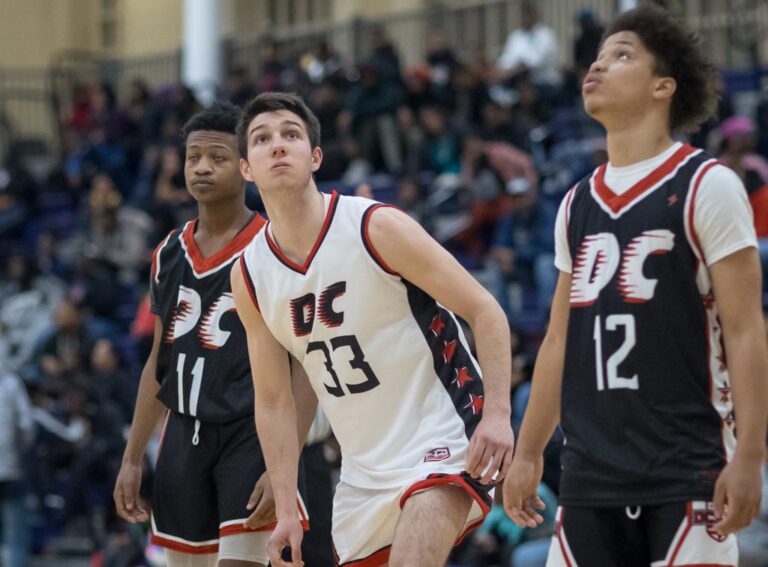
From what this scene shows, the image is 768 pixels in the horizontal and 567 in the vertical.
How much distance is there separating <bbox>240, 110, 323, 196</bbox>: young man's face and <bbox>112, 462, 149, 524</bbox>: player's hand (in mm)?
1689

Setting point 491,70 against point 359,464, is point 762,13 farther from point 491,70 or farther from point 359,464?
point 359,464

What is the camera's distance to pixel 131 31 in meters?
25.3

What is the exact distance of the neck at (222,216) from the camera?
6.13 metres

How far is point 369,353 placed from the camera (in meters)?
4.98

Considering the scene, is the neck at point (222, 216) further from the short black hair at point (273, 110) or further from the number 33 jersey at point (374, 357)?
the number 33 jersey at point (374, 357)

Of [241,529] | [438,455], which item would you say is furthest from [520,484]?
[241,529]

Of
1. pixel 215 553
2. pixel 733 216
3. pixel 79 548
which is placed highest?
pixel 733 216

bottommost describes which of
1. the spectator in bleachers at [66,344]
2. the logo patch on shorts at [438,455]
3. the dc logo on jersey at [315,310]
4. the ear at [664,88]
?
the spectator in bleachers at [66,344]

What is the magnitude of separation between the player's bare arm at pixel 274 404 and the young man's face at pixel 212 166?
80 centimetres

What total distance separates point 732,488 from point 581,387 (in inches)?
25.2

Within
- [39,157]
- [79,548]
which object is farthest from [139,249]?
[39,157]

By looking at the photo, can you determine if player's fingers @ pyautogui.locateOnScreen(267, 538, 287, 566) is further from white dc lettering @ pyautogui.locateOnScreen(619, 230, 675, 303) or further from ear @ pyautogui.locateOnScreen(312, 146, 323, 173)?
white dc lettering @ pyautogui.locateOnScreen(619, 230, 675, 303)

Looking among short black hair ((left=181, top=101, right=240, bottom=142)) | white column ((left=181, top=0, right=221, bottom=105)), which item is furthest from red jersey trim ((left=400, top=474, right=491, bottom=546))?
white column ((left=181, top=0, right=221, bottom=105))

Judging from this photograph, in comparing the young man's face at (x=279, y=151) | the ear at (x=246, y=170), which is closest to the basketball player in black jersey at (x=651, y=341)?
the young man's face at (x=279, y=151)
